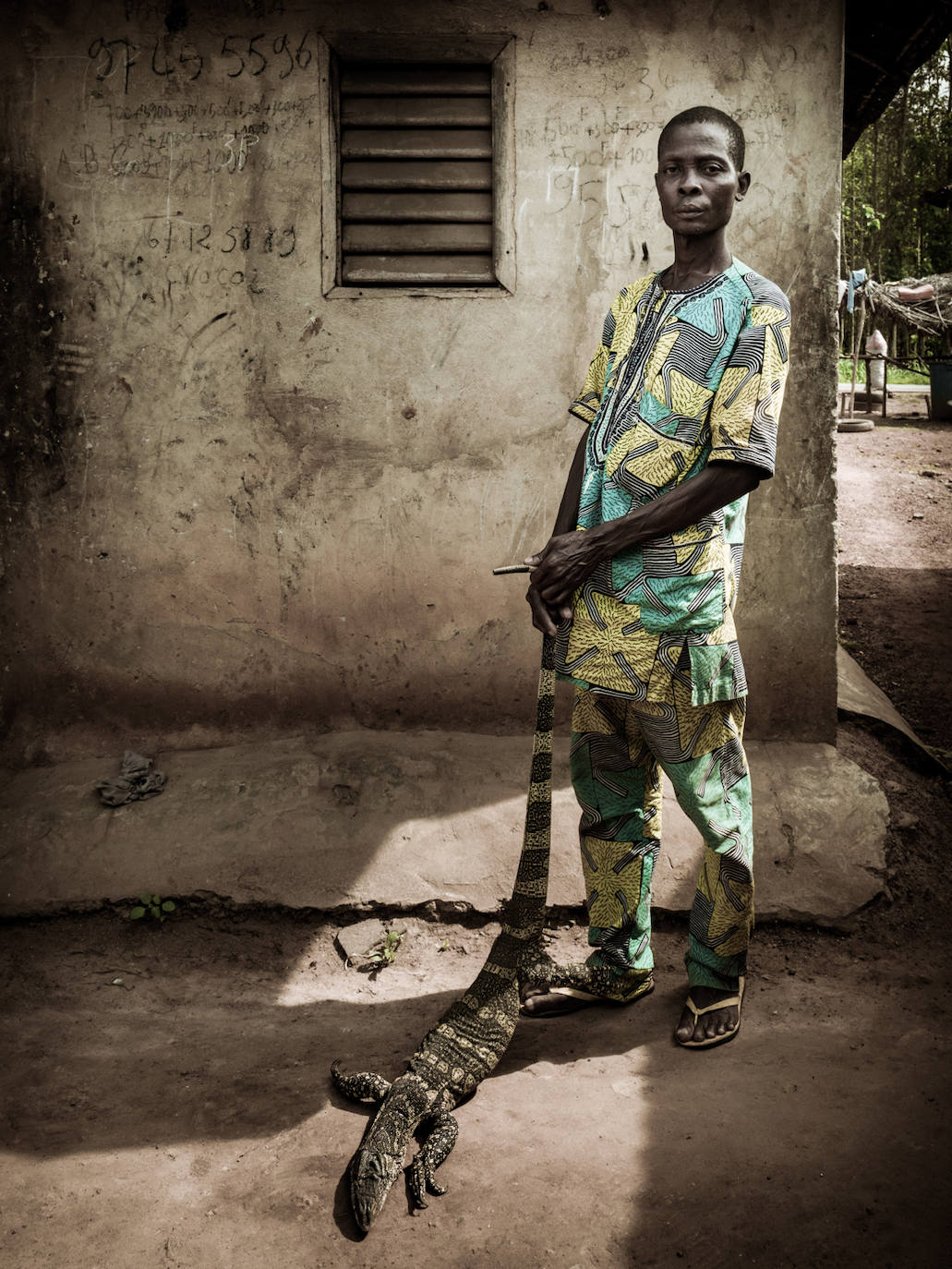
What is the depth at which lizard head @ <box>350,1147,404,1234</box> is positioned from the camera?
224cm

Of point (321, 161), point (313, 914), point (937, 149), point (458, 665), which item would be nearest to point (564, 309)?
point (321, 161)

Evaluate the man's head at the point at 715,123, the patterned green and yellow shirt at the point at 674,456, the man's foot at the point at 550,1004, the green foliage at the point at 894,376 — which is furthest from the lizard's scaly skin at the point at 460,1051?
the green foliage at the point at 894,376

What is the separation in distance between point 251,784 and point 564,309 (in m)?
2.11

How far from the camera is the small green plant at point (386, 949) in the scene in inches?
136

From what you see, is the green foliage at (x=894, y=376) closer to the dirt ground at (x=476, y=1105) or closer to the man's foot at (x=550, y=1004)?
the dirt ground at (x=476, y=1105)

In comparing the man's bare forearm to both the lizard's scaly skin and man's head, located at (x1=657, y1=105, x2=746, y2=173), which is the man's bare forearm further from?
man's head, located at (x1=657, y1=105, x2=746, y2=173)

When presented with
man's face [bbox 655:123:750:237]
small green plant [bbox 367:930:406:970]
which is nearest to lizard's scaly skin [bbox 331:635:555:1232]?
small green plant [bbox 367:930:406:970]

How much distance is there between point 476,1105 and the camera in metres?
2.66

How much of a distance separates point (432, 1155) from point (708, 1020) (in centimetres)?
92

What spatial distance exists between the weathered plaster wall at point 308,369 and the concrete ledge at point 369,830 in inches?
8.2

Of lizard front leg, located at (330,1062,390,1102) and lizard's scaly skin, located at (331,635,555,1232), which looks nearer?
lizard's scaly skin, located at (331,635,555,1232)

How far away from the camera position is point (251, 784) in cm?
394

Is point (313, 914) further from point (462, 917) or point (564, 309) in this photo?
point (564, 309)

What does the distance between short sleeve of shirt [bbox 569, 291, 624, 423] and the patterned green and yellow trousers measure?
2.44 feet
